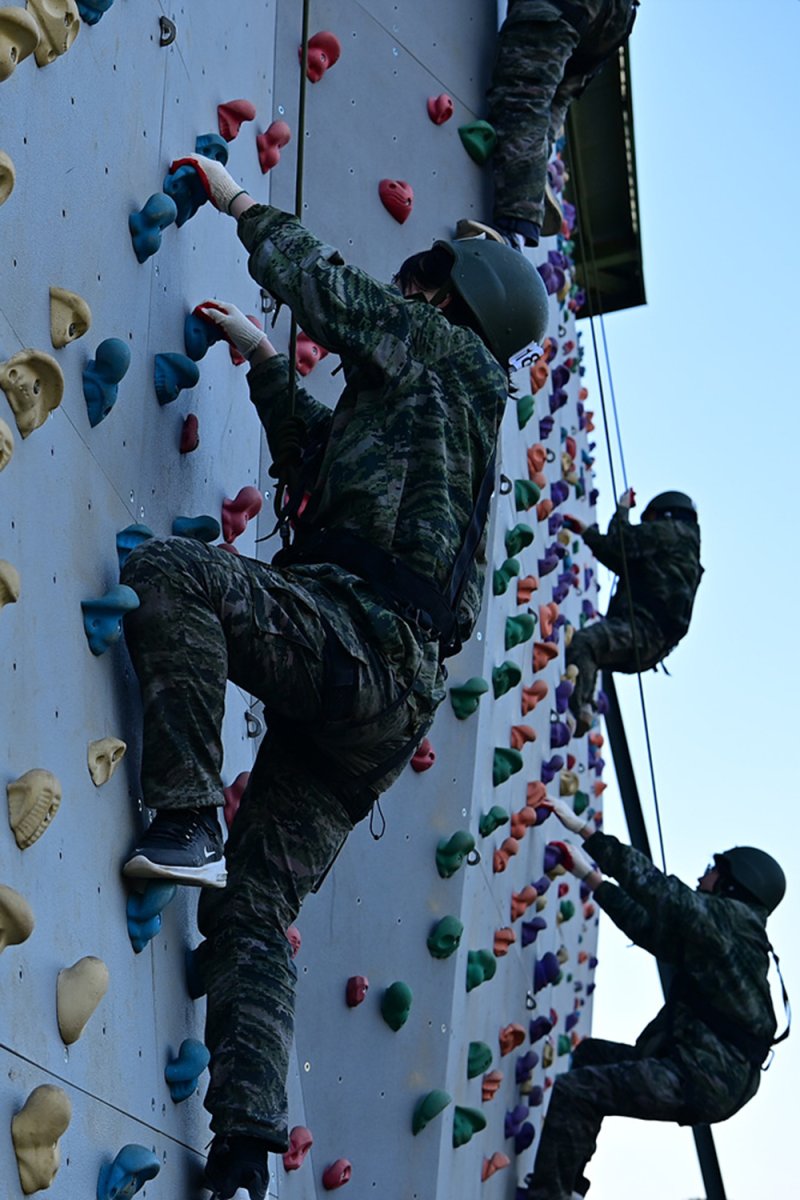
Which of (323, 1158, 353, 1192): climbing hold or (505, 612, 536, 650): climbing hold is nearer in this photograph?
(323, 1158, 353, 1192): climbing hold

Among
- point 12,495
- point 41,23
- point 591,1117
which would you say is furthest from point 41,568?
point 591,1117

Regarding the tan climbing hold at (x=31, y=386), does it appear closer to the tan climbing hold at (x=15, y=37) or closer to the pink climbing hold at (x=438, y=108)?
the tan climbing hold at (x=15, y=37)

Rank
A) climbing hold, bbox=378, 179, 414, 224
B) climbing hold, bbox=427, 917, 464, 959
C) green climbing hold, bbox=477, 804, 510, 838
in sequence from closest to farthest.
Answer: climbing hold, bbox=427, 917, 464, 959, climbing hold, bbox=378, 179, 414, 224, green climbing hold, bbox=477, 804, 510, 838

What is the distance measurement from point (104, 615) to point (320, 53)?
2.33m

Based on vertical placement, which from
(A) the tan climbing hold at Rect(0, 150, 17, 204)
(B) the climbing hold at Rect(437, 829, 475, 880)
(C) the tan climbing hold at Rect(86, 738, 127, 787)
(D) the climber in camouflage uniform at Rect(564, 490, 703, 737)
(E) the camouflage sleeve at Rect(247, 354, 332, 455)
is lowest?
(C) the tan climbing hold at Rect(86, 738, 127, 787)

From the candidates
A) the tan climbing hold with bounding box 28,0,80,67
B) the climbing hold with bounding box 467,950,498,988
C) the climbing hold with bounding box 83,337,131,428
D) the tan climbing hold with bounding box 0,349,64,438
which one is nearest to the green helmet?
the climbing hold with bounding box 83,337,131,428

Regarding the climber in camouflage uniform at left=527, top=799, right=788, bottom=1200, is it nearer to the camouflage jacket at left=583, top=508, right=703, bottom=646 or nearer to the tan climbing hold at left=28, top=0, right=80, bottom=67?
the camouflage jacket at left=583, top=508, right=703, bottom=646

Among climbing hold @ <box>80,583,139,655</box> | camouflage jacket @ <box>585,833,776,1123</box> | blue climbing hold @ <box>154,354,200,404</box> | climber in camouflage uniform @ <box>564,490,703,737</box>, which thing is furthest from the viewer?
climber in camouflage uniform @ <box>564,490,703,737</box>

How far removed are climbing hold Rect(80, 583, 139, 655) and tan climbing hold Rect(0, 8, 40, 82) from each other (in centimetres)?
74

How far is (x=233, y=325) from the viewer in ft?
11.7

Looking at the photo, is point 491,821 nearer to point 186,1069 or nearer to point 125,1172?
point 186,1069

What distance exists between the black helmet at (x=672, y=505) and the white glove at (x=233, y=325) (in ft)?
14.3

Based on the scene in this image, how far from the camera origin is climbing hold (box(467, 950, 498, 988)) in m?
5.05

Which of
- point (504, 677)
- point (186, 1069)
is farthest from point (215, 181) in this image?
point (504, 677)
